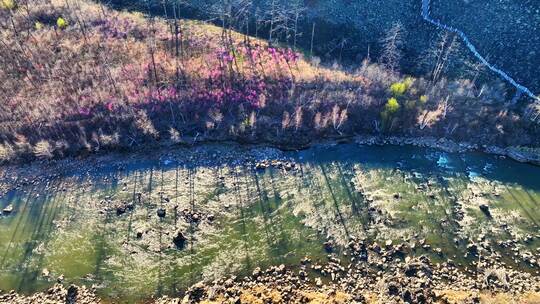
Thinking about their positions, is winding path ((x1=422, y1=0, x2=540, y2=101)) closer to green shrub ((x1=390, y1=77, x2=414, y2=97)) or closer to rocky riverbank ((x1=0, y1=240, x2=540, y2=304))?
green shrub ((x1=390, y1=77, x2=414, y2=97))

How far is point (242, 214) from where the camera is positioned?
164 ft

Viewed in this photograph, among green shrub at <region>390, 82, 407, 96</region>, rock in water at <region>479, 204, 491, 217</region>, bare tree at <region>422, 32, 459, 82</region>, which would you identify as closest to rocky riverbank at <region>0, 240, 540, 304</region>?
rock in water at <region>479, 204, 491, 217</region>

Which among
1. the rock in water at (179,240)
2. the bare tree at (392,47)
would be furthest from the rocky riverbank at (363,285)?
the bare tree at (392,47)

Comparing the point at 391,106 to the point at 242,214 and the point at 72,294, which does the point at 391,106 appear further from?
the point at 72,294

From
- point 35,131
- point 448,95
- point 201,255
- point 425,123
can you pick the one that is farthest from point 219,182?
point 448,95

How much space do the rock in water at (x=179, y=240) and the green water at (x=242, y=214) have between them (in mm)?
792

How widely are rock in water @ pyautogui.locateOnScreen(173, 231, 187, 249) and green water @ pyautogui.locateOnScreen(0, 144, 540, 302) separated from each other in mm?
792

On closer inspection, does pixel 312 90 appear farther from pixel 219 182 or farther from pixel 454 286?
pixel 454 286

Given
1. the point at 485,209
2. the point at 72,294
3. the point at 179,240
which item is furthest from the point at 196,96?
the point at 485,209

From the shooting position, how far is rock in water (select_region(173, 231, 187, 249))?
46.6 m

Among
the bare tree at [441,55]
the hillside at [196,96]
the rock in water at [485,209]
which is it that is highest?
the bare tree at [441,55]

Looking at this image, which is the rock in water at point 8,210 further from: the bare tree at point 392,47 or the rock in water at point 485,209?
the bare tree at point 392,47

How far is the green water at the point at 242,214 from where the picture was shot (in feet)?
147

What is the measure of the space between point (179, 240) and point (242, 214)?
306 inches
